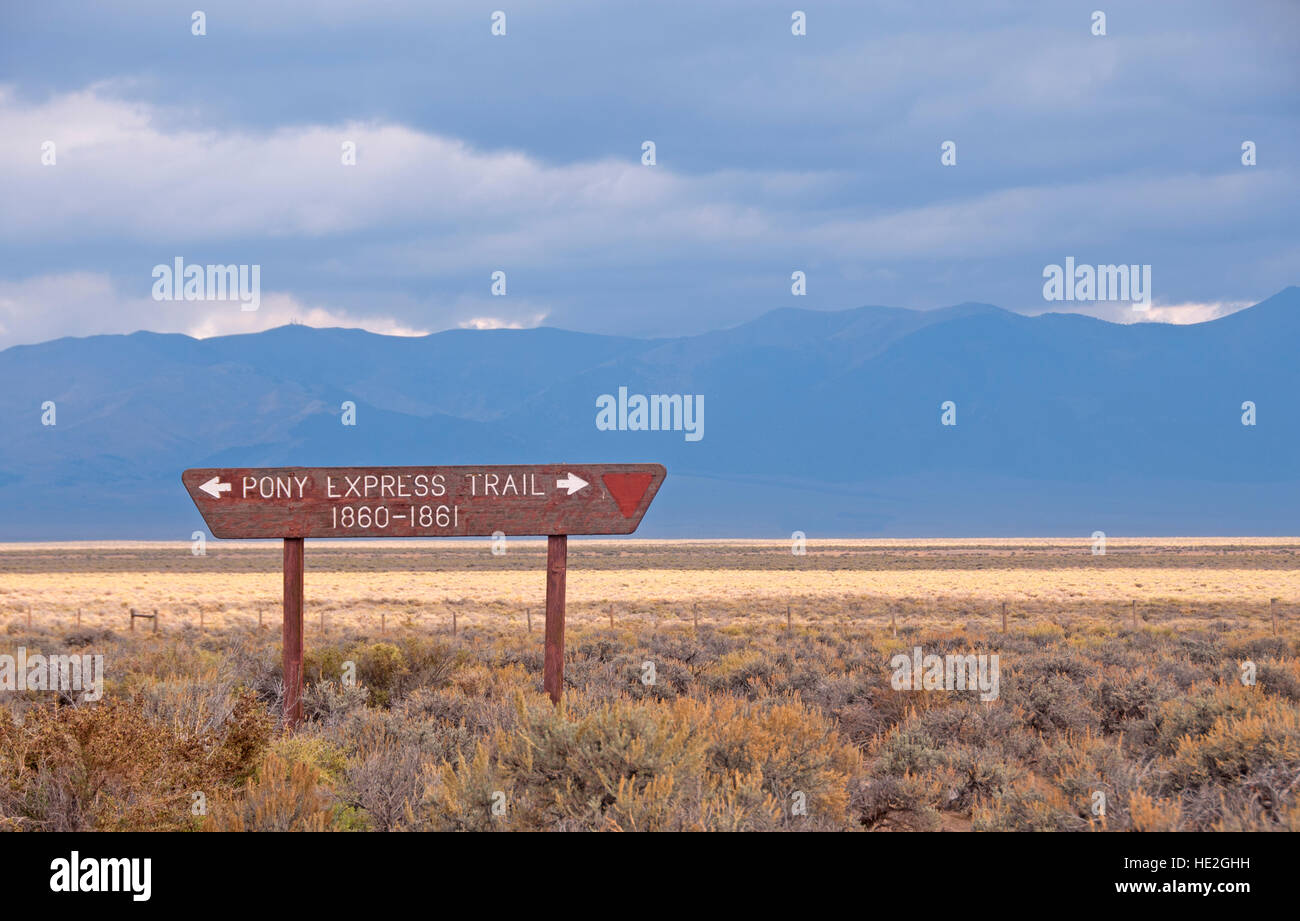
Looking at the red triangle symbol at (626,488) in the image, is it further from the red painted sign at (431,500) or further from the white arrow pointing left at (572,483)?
the white arrow pointing left at (572,483)

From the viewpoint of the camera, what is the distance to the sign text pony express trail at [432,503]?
9.70 meters

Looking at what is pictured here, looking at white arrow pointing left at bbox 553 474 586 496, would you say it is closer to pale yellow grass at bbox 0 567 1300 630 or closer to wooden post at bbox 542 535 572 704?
wooden post at bbox 542 535 572 704

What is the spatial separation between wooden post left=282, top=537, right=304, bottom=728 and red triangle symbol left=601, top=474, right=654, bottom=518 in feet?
9.85

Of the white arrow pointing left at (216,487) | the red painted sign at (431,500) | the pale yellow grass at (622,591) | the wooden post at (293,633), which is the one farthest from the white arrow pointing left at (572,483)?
the pale yellow grass at (622,591)

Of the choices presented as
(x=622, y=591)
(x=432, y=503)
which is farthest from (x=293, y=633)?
(x=622, y=591)

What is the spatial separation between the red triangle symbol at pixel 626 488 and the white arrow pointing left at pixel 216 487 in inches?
139

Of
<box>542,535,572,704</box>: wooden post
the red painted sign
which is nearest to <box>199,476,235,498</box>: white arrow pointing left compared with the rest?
the red painted sign

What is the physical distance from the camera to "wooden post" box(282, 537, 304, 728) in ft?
31.6

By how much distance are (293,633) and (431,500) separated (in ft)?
5.94

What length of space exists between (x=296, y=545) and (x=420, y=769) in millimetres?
3424

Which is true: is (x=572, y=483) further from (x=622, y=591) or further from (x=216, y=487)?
(x=622, y=591)
